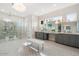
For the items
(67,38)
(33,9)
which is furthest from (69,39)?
(33,9)

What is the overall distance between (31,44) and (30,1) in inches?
50.7

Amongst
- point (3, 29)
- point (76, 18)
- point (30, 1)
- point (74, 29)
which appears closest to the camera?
point (30, 1)

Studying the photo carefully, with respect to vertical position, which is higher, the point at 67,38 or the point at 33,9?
the point at 33,9

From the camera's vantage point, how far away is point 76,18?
12.1ft

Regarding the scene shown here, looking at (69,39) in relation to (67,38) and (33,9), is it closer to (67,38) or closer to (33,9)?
(67,38)

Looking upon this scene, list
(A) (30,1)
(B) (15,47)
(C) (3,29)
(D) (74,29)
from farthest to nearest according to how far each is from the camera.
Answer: (D) (74,29)
(B) (15,47)
(C) (3,29)
(A) (30,1)

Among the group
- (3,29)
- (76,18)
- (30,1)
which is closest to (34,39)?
(3,29)

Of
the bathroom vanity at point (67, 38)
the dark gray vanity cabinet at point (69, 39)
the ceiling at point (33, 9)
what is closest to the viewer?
the ceiling at point (33, 9)

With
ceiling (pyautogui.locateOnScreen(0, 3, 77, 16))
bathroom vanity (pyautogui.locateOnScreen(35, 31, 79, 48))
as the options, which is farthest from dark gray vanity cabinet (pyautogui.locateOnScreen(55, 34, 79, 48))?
ceiling (pyautogui.locateOnScreen(0, 3, 77, 16))

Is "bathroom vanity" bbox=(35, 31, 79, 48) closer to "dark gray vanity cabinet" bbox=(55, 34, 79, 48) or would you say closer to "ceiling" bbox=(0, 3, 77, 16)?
"dark gray vanity cabinet" bbox=(55, 34, 79, 48)

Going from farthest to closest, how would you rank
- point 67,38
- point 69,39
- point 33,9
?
point 67,38
point 69,39
point 33,9

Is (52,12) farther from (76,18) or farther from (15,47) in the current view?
(15,47)

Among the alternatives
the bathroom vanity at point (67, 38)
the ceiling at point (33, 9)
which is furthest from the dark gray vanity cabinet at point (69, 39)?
the ceiling at point (33, 9)

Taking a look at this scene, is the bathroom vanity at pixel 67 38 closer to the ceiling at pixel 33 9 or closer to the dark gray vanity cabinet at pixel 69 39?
the dark gray vanity cabinet at pixel 69 39
